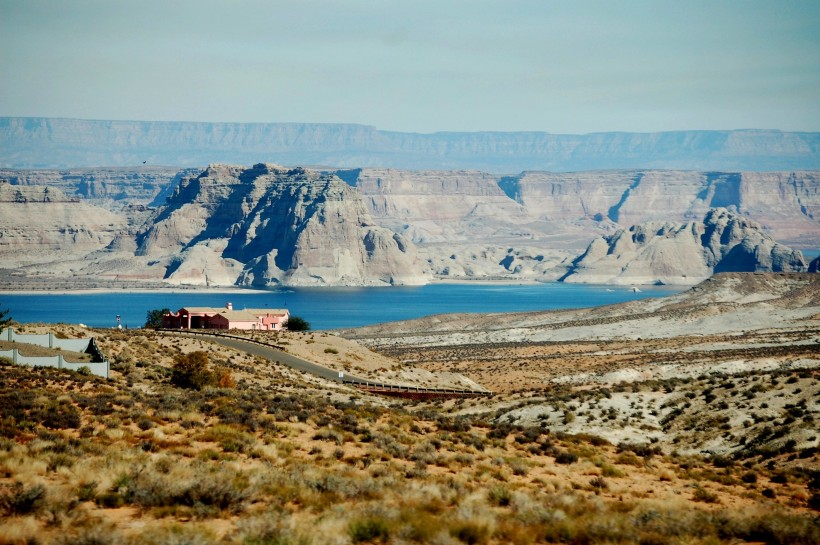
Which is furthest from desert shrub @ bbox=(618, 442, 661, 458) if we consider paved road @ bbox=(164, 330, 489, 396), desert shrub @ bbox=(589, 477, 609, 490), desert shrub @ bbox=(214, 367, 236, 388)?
paved road @ bbox=(164, 330, 489, 396)

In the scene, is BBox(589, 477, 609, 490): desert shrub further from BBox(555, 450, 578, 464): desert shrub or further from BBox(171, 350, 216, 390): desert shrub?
BBox(171, 350, 216, 390): desert shrub

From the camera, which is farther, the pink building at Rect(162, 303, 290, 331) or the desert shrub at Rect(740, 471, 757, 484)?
the pink building at Rect(162, 303, 290, 331)

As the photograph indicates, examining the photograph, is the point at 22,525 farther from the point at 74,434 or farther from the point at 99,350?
the point at 99,350

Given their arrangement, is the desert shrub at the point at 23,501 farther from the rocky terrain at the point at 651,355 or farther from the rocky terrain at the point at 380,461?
the rocky terrain at the point at 651,355

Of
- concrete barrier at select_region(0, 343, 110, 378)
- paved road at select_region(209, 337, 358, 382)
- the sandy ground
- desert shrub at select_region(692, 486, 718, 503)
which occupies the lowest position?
the sandy ground

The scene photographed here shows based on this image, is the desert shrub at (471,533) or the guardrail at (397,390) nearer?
the desert shrub at (471,533)

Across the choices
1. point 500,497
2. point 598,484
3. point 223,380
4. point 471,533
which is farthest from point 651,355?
point 471,533

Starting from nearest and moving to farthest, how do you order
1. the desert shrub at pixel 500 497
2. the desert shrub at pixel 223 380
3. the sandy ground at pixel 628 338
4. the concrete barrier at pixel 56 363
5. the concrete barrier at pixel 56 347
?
the desert shrub at pixel 500 497 < the concrete barrier at pixel 56 363 < the concrete barrier at pixel 56 347 < the desert shrub at pixel 223 380 < the sandy ground at pixel 628 338

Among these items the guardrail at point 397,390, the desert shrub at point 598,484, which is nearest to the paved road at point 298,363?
the guardrail at point 397,390

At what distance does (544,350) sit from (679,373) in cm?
3303

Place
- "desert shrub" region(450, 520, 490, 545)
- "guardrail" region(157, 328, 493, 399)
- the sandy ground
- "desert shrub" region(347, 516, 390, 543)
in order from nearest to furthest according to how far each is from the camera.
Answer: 1. "desert shrub" region(450, 520, 490, 545)
2. "desert shrub" region(347, 516, 390, 543)
3. "guardrail" region(157, 328, 493, 399)
4. the sandy ground

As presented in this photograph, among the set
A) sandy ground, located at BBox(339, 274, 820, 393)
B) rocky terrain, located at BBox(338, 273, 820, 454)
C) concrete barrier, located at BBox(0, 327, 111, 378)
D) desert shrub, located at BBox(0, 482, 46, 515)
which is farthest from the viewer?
sandy ground, located at BBox(339, 274, 820, 393)

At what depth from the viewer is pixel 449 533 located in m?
16.4

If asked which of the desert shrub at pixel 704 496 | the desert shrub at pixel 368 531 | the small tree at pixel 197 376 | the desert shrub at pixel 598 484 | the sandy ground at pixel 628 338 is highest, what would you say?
the desert shrub at pixel 368 531
